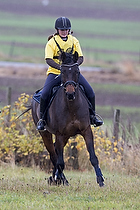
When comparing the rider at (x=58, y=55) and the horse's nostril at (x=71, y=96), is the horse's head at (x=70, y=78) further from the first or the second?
the rider at (x=58, y=55)

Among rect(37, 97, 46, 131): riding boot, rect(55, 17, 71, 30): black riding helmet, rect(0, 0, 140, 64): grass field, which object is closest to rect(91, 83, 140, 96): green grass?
rect(37, 97, 46, 131): riding boot

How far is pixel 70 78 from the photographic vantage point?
880 cm

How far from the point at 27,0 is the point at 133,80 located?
2877 inches

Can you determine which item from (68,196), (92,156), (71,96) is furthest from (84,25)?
(68,196)

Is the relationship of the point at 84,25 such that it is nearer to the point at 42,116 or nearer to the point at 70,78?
the point at 42,116

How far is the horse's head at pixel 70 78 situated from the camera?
8.64 m

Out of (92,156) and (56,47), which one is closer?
(92,156)

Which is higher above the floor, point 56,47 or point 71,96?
point 56,47

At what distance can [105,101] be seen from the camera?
2253 centimetres

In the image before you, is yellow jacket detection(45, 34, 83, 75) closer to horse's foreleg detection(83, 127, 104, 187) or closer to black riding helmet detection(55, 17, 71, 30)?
black riding helmet detection(55, 17, 71, 30)

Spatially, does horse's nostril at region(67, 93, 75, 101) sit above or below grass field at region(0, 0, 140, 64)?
below

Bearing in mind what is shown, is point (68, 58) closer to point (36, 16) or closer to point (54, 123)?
point (54, 123)

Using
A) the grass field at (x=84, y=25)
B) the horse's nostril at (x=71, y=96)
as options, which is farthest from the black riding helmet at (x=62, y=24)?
the grass field at (x=84, y=25)

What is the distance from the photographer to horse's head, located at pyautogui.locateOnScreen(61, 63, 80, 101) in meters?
8.64
